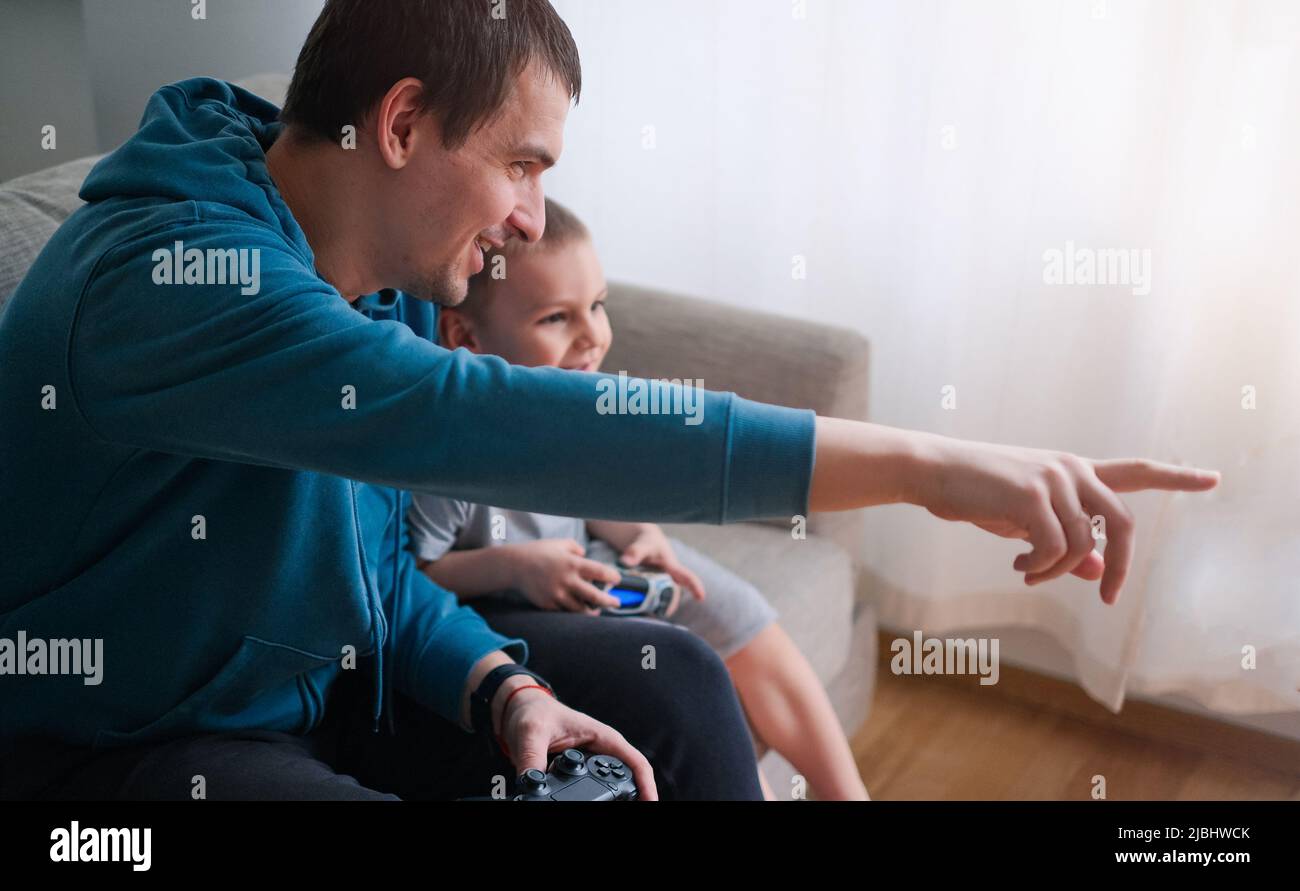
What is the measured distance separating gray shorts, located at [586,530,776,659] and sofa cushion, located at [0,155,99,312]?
633 mm

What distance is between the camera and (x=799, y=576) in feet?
4.81

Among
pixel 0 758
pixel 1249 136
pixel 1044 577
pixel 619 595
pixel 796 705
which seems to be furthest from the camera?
pixel 1249 136

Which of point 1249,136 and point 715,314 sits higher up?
point 1249,136

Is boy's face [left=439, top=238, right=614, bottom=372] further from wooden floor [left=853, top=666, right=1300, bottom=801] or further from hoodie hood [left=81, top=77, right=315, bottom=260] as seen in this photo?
wooden floor [left=853, top=666, right=1300, bottom=801]

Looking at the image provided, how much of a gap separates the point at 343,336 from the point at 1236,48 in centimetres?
121

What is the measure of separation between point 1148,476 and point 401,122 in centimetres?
56

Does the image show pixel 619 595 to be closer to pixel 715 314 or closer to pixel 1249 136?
pixel 715 314

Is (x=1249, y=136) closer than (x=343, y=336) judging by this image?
No

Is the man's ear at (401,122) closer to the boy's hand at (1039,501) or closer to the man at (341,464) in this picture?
the man at (341,464)

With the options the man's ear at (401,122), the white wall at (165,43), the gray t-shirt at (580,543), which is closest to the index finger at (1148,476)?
the man's ear at (401,122)

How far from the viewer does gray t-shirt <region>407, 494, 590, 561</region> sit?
1222 mm

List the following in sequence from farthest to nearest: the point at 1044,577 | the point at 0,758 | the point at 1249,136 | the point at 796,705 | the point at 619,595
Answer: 1. the point at 1249,136
2. the point at 796,705
3. the point at 619,595
4. the point at 0,758
5. the point at 1044,577
